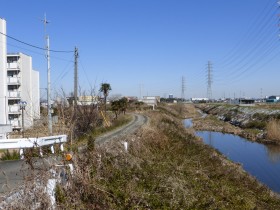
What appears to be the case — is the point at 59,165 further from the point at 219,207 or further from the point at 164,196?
the point at 219,207

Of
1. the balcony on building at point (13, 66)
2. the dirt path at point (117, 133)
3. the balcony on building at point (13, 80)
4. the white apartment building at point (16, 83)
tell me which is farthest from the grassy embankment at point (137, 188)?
the balcony on building at point (13, 66)

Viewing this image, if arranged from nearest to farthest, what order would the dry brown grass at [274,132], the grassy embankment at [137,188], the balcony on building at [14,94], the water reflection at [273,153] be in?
the grassy embankment at [137,188] < the water reflection at [273,153] < the dry brown grass at [274,132] < the balcony on building at [14,94]

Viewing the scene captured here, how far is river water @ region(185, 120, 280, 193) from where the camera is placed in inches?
898

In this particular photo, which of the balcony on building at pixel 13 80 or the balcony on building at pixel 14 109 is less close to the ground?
the balcony on building at pixel 13 80

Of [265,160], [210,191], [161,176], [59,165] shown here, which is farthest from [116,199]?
[265,160]

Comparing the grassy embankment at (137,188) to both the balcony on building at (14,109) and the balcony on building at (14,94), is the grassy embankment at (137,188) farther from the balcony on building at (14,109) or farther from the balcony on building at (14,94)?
the balcony on building at (14,94)

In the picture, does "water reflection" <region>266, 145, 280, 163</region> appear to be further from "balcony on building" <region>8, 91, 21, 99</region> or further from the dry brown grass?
"balcony on building" <region>8, 91, 21, 99</region>

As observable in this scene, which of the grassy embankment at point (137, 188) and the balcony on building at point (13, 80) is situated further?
the balcony on building at point (13, 80)

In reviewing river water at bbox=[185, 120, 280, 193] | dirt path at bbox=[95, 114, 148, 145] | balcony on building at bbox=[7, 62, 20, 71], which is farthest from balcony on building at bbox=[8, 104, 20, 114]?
river water at bbox=[185, 120, 280, 193]

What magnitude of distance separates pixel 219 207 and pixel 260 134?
38.9 meters

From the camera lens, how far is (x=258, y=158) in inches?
1222

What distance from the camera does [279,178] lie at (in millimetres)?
22766

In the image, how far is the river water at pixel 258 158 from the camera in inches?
898

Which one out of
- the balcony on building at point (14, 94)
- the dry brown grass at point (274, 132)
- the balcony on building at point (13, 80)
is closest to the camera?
the dry brown grass at point (274, 132)
